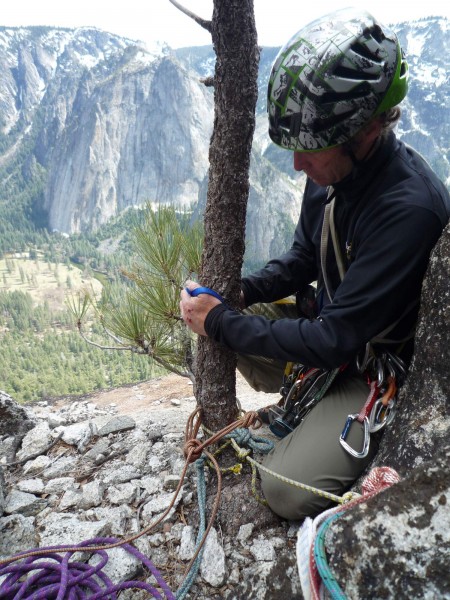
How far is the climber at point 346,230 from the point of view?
1894 mm

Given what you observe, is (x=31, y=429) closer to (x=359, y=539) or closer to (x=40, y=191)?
(x=359, y=539)

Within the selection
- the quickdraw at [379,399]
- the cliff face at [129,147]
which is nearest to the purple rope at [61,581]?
the quickdraw at [379,399]

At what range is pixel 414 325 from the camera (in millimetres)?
2238

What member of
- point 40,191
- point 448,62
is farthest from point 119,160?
point 448,62

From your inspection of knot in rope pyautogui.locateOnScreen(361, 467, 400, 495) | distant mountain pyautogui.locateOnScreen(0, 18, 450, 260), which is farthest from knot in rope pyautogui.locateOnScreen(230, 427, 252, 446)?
distant mountain pyautogui.locateOnScreen(0, 18, 450, 260)

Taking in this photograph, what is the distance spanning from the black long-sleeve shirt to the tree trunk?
1.11 ft

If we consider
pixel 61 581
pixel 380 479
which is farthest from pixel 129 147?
pixel 380 479

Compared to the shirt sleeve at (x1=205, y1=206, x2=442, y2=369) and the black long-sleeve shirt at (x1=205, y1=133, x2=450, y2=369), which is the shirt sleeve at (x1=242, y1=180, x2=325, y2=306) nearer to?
the black long-sleeve shirt at (x1=205, y1=133, x2=450, y2=369)

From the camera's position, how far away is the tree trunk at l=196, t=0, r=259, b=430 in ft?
6.73

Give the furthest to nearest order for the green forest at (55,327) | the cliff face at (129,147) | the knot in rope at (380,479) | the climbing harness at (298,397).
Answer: the cliff face at (129,147) < the green forest at (55,327) < the climbing harness at (298,397) < the knot in rope at (380,479)

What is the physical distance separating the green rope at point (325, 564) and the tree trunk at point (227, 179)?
138 cm

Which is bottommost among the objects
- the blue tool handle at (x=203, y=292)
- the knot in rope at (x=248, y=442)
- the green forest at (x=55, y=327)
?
the green forest at (x=55, y=327)

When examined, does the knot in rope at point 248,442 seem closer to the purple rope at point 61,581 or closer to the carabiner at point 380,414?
the carabiner at point 380,414

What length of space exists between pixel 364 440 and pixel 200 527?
3.24 feet
